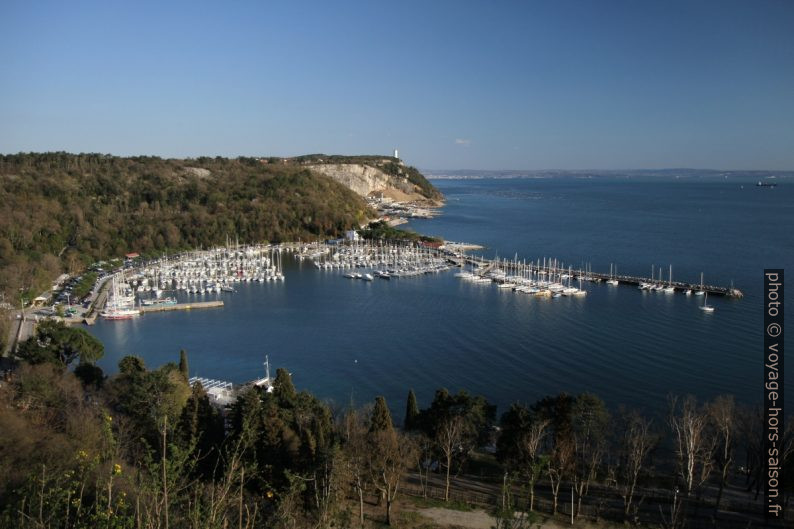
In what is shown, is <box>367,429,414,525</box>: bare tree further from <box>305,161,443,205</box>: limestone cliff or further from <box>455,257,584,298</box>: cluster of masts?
<box>305,161,443,205</box>: limestone cliff

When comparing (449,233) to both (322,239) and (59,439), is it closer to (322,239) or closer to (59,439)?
(322,239)

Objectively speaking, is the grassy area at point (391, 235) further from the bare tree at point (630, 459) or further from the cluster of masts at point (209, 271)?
the bare tree at point (630, 459)

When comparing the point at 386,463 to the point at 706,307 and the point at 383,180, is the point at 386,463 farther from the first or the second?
the point at 383,180

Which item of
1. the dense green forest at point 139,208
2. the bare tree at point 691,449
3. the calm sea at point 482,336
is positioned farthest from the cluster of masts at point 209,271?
the bare tree at point 691,449

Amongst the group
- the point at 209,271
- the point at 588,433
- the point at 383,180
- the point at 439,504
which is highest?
the point at 383,180

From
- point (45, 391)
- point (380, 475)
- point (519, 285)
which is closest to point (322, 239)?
point (519, 285)

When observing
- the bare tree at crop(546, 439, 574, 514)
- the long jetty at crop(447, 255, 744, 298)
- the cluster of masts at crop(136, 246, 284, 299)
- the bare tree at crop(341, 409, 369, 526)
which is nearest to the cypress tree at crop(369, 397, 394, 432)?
the bare tree at crop(341, 409, 369, 526)

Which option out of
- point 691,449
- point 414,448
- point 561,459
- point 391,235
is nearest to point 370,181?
point 391,235
